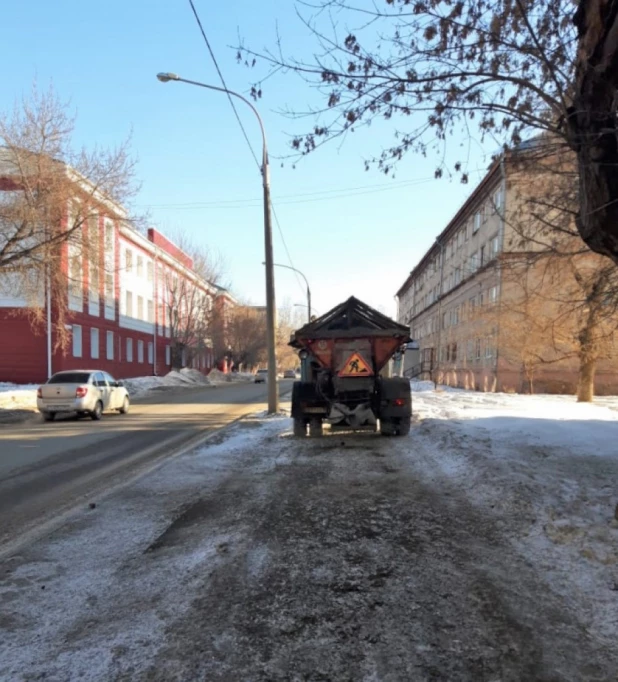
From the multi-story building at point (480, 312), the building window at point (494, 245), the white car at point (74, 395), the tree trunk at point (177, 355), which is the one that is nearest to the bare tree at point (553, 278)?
the multi-story building at point (480, 312)

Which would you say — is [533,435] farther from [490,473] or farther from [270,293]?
[270,293]

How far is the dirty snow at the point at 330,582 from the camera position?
2955mm

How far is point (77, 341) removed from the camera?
34438mm

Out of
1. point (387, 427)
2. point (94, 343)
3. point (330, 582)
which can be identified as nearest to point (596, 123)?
point (330, 582)

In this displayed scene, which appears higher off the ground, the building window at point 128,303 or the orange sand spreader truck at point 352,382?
the building window at point 128,303

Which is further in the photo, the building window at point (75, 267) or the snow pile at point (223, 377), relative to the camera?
the snow pile at point (223, 377)

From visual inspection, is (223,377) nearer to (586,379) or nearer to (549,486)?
(586,379)

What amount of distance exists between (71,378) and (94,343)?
21.5 m

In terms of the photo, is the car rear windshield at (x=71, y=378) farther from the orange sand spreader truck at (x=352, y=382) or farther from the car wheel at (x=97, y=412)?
the orange sand spreader truck at (x=352, y=382)

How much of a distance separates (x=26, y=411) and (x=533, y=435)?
53.3ft

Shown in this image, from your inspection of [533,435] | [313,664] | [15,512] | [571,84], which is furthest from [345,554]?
[533,435]

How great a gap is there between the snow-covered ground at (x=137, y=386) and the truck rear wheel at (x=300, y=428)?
12.1 meters

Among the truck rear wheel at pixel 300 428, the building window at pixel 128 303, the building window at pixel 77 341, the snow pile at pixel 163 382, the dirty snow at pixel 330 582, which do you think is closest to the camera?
the dirty snow at pixel 330 582

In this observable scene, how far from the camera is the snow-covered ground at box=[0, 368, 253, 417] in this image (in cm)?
2017
